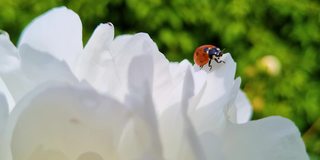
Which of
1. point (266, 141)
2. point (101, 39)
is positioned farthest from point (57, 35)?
point (266, 141)

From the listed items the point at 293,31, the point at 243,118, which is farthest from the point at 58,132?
the point at 293,31

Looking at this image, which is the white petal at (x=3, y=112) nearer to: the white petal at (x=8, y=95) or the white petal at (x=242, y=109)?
the white petal at (x=8, y=95)

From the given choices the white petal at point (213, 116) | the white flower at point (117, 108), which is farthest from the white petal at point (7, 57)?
the white petal at point (213, 116)

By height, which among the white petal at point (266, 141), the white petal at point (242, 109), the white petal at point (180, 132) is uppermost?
the white petal at point (180, 132)

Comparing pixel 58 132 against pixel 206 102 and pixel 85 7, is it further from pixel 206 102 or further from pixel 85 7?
pixel 85 7

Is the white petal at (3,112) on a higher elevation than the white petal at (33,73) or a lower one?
lower

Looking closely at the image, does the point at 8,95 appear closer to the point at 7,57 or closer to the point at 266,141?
the point at 7,57

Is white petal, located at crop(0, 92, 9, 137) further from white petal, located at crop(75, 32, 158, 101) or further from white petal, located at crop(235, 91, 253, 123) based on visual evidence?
white petal, located at crop(235, 91, 253, 123)
